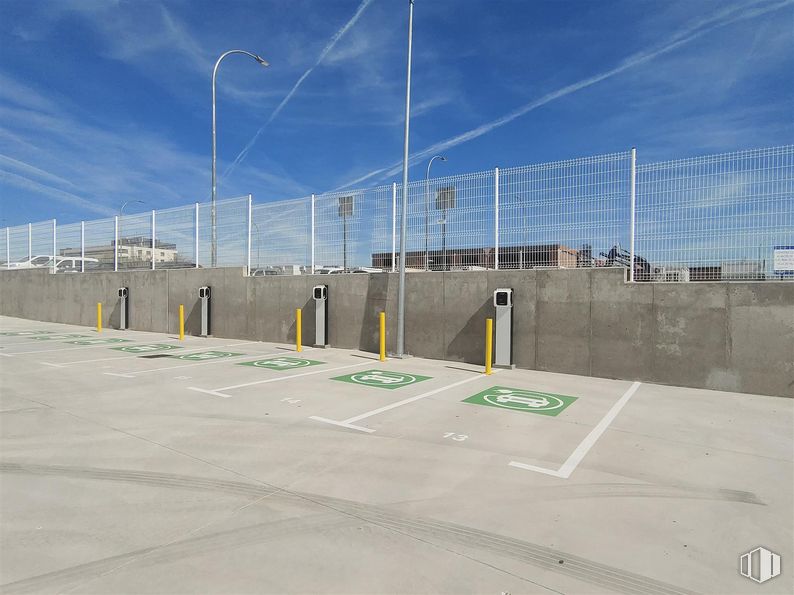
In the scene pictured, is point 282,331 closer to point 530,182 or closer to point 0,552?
point 530,182

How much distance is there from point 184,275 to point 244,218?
3.79 metres

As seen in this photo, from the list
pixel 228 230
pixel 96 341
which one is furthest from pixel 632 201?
pixel 96 341

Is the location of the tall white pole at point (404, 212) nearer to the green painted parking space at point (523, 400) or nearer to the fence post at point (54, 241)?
the green painted parking space at point (523, 400)

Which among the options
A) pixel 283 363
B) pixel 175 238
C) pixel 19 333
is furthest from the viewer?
pixel 175 238

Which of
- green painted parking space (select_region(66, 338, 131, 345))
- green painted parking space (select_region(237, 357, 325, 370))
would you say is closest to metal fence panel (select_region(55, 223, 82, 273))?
green painted parking space (select_region(66, 338, 131, 345))

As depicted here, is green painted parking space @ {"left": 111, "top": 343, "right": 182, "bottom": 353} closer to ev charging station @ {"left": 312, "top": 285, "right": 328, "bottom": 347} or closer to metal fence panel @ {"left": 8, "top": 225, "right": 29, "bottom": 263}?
ev charging station @ {"left": 312, "top": 285, "right": 328, "bottom": 347}

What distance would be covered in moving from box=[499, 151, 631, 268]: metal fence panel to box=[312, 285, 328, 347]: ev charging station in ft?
16.7

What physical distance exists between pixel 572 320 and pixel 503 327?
4.58ft

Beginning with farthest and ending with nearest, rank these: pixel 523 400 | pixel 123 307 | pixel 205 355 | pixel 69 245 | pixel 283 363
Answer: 1. pixel 69 245
2. pixel 123 307
3. pixel 205 355
4. pixel 283 363
5. pixel 523 400

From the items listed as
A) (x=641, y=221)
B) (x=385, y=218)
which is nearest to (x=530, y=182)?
(x=641, y=221)

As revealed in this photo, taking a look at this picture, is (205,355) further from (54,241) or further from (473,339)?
(54,241)

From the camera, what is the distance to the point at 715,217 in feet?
25.5

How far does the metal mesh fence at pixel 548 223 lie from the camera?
24.7 ft

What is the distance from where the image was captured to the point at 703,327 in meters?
7.81
